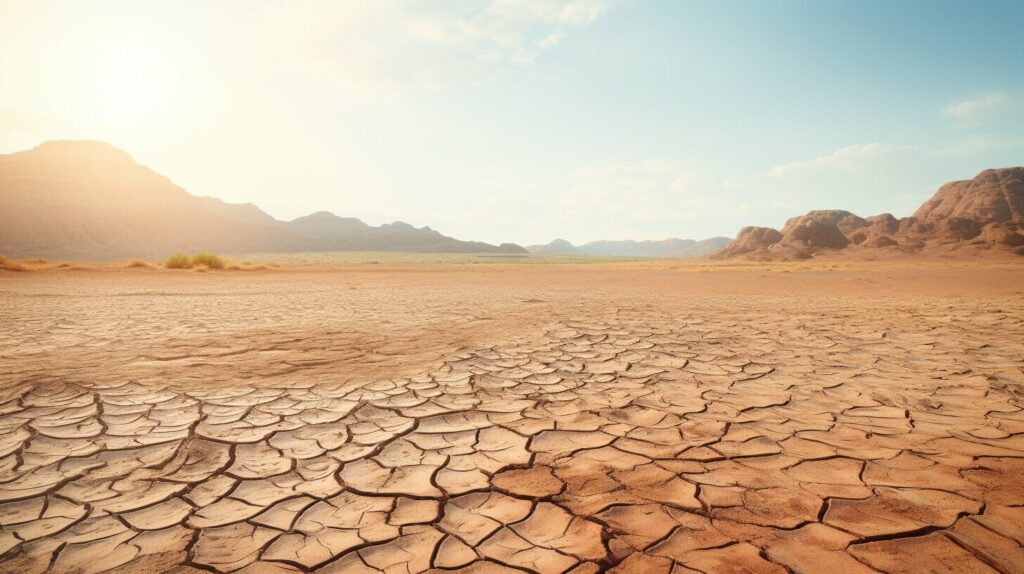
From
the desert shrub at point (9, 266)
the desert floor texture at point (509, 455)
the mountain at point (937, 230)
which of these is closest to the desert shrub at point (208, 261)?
the desert shrub at point (9, 266)

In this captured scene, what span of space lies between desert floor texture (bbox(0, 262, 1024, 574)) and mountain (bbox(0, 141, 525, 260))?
59340 millimetres

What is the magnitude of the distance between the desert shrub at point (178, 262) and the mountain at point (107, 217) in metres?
41.0

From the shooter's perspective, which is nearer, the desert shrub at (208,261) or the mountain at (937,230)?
the desert shrub at (208,261)

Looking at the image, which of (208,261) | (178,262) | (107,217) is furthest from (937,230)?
(107,217)

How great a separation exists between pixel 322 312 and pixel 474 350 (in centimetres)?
357

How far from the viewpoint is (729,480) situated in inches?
68.3

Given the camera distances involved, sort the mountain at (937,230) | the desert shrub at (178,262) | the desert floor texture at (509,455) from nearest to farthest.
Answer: the desert floor texture at (509,455) → the desert shrub at (178,262) → the mountain at (937,230)

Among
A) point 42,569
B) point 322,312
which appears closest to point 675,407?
point 42,569

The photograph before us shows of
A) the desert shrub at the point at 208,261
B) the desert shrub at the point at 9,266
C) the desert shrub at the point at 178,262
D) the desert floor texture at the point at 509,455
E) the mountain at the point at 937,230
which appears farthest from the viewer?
the mountain at the point at 937,230

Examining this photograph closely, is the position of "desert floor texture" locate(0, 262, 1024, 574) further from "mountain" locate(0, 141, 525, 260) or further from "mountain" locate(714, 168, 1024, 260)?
"mountain" locate(0, 141, 525, 260)

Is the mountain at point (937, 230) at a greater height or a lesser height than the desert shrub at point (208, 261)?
greater

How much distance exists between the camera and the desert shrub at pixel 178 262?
1691 cm

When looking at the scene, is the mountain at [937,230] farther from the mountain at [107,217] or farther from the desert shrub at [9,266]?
the mountain at [107,217]

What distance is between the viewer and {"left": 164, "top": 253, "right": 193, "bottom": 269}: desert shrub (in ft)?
55.5
